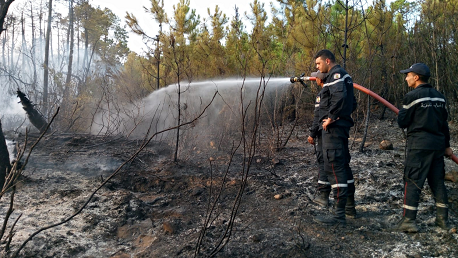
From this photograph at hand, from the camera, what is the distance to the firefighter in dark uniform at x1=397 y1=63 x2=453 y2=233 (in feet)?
9.76

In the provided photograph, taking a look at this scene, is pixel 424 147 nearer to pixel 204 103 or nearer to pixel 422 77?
pixel 422 77

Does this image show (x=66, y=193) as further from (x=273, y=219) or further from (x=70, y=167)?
(x=273, y=219)

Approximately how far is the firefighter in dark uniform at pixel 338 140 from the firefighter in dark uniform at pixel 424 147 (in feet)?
1.80

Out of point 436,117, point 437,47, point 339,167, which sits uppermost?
point 437,47

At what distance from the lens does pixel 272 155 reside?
595 cm

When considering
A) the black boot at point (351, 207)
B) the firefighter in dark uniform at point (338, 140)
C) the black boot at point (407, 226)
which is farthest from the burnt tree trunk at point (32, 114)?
the black boot at point (407, 226)

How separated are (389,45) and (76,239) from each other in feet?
26.1

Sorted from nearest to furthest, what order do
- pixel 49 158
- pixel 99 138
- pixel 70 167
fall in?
pixel 70 167
pixel 49 158
pixel 99 138

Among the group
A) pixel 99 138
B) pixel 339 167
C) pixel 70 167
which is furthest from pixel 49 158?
pixel 339 167

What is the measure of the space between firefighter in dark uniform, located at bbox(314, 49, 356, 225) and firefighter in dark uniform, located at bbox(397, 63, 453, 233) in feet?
1.80

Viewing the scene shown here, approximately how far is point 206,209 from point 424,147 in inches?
98.5

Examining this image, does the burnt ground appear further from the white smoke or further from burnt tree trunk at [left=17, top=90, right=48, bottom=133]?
the white smoke

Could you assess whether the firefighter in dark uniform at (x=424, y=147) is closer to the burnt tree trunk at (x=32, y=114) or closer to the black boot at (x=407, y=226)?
the black boot at (x=407, y=226)

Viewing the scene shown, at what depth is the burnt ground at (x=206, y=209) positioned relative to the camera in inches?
108
